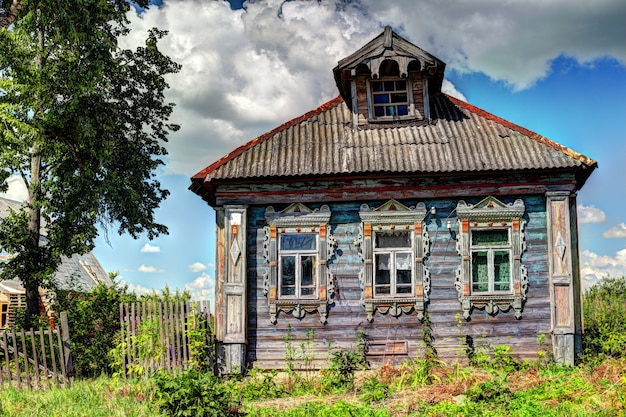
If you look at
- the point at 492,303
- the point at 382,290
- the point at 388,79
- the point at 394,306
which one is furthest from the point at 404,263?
the point at 388,79

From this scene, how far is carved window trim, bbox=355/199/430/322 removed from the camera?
14.5 metres

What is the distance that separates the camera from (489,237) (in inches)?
579

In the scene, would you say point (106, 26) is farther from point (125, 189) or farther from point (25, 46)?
point (125, 189)

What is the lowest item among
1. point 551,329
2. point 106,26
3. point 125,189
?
point 551,329

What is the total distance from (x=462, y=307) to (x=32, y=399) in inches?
343

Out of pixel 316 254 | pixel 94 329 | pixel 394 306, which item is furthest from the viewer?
pixel 94 329

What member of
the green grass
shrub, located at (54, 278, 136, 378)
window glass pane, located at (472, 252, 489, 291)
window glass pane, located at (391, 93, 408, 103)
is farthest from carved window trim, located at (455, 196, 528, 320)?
shrub, located at (54, 278, 136, 378)

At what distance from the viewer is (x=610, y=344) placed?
1432 centimetres

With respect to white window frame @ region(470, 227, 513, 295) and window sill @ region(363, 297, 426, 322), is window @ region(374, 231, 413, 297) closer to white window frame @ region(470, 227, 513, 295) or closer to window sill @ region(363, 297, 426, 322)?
window sill @ region(363, 297, 426, 322)

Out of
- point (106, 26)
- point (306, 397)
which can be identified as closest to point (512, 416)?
point (306, 397)

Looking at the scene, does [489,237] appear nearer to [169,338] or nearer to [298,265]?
[298,265]

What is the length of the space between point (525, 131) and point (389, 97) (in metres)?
3.23

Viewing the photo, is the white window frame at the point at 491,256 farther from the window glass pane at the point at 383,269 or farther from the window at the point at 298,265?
the window at the point at 298,265

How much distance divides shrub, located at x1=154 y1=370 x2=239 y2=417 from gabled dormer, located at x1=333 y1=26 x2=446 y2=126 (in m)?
8.34
